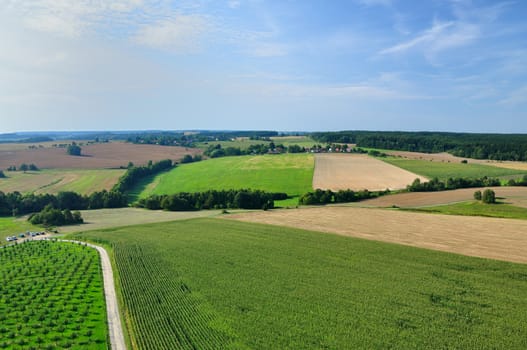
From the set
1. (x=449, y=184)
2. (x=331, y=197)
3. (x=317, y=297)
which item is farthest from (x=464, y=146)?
(x=317, y=297)

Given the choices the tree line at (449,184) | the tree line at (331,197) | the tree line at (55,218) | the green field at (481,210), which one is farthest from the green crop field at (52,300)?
the tree line at (449,184)

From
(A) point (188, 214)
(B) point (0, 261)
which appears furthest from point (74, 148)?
(B) point (0, 261)

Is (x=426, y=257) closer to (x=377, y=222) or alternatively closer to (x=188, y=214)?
(x=377, y=222)

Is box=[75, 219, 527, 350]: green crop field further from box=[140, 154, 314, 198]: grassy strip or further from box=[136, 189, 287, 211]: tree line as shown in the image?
box=[140, 154, 314, 198]: grassy strip

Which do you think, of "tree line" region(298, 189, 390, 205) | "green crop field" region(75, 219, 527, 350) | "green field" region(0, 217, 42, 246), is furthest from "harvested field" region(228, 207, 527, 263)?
"green field" region(0, 217, 42, 246)

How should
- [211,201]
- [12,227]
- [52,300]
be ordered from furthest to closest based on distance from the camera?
[211,201]
[12,227]
[52,300]

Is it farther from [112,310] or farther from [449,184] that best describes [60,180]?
[449,184]

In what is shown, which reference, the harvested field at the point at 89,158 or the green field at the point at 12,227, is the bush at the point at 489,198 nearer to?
the green field at the point at 12,227
